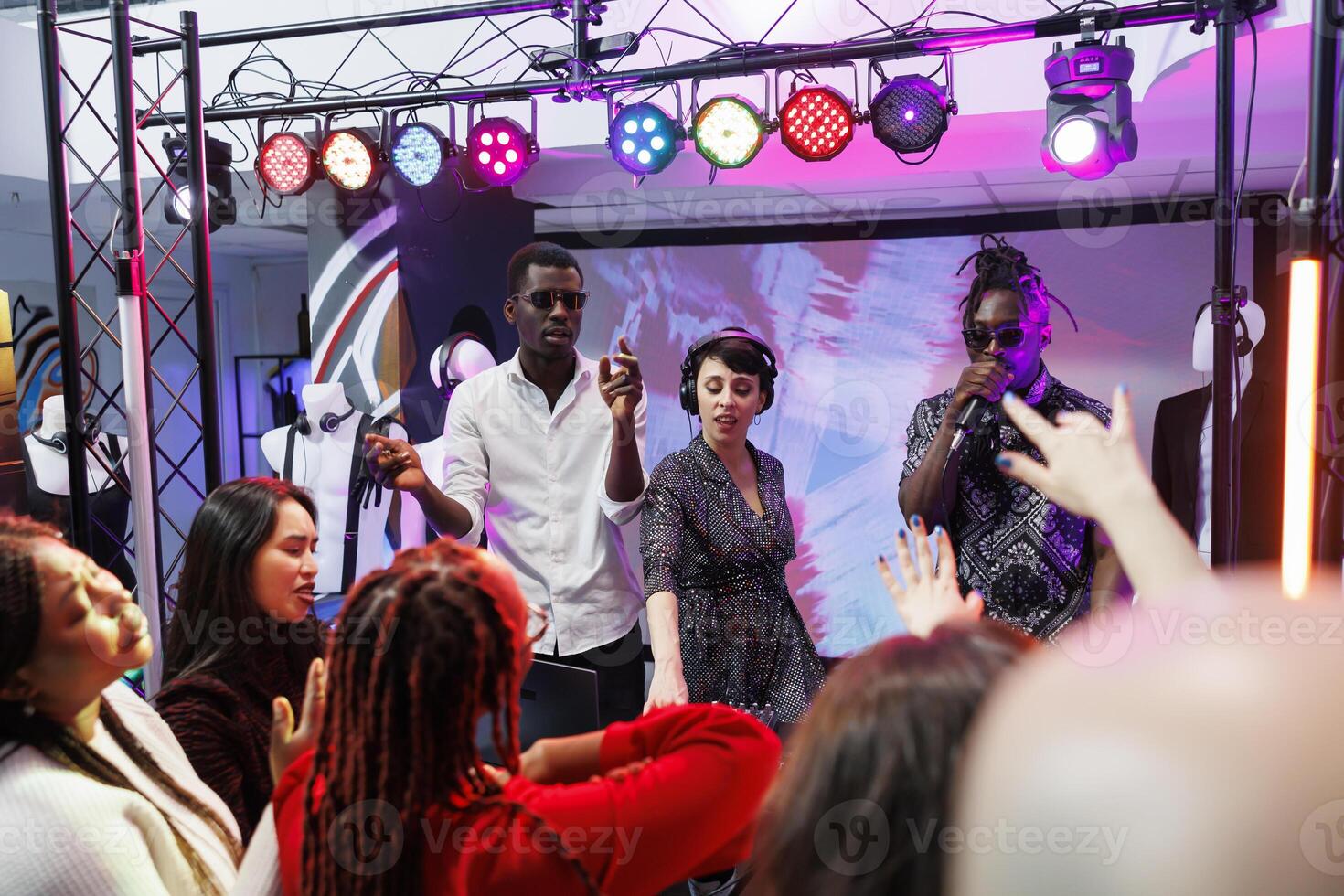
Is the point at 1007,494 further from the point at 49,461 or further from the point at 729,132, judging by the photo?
the point at 49,461

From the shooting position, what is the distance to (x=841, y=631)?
5320mm

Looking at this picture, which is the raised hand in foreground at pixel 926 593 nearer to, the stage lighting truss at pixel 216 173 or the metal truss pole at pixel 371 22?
the metal truss pole at pixel 371 22

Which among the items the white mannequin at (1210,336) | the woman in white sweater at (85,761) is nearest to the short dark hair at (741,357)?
the woman in white sweater at (85,761)

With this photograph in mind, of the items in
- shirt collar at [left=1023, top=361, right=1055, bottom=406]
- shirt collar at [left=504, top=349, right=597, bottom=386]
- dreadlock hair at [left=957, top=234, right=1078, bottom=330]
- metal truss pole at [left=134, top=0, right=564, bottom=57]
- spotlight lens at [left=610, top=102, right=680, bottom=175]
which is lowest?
shirt collar at [left=1023, top=361, right=1055, bottom=406]

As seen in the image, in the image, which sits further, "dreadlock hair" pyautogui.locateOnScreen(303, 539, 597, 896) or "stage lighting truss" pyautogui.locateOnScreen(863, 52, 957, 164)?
"stage lighting truss" pyautogui.locateOnScreen(863, 52, 957, 164)

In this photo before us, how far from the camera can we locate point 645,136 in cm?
375

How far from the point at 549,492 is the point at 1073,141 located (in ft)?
6.63

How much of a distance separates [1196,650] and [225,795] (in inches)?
62.0

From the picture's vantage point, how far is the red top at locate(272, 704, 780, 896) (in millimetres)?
1094

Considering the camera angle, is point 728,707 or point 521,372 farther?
point 521,372

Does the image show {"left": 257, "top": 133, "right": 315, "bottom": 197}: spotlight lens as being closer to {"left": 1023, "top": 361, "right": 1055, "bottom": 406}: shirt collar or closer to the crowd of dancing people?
the crowd of dancing people

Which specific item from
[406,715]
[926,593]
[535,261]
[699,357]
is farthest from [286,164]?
[926,593]

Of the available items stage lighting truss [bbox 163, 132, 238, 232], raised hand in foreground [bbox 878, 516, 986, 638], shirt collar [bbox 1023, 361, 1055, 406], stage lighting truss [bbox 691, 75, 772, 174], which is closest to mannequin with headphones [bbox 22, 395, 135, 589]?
stage lighting truss [bbox 163, 132, 238, 232]

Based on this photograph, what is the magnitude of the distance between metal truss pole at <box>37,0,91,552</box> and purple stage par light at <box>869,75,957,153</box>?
2.65m
